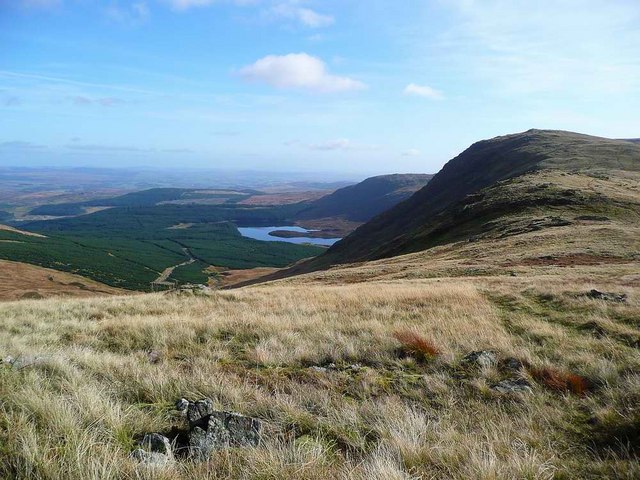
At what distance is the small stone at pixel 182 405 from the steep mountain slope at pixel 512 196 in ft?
122

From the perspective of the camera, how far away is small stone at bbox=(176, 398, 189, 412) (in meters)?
4.83

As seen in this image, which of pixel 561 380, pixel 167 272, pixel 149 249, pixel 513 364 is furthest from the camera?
pixel 149 249

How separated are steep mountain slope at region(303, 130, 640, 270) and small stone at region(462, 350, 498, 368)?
33.3 meters

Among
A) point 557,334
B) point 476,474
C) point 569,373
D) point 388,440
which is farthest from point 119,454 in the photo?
point 557,334

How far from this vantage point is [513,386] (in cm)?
579

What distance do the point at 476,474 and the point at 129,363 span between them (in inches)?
208

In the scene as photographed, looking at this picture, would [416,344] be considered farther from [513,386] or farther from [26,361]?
[26,361]

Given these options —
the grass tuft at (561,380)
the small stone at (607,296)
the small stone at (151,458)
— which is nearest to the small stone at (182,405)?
the small stone at (151,458)

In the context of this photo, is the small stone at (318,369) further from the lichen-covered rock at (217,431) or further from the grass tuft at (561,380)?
the grass tuft at (561,380)

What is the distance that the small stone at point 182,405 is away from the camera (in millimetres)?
4828

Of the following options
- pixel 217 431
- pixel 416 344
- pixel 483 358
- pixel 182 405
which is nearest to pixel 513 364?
pixel 483 358

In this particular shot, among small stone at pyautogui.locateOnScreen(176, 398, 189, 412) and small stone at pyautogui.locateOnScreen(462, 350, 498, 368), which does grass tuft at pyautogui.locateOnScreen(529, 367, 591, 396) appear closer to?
small stone at pyautogui.locateOnScreen(462, 350, 498, 368)

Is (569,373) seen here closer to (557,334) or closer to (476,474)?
(557,334)

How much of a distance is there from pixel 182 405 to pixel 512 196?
4941 centimetres
